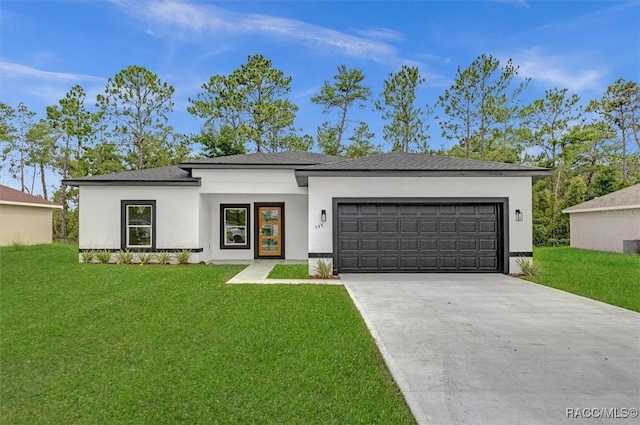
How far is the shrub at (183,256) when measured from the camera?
12.5m

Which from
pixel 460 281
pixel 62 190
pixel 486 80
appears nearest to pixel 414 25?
pixel 486 80

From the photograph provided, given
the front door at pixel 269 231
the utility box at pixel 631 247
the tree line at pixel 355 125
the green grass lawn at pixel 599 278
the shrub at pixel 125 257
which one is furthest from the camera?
the tree line at pixel 355 125

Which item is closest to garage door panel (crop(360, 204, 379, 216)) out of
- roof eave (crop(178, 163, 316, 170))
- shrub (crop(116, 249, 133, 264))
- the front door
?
roof eave (crop(178, 163, 316, 170))

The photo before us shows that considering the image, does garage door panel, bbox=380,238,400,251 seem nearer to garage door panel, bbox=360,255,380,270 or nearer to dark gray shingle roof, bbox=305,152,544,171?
garage door panel, bbox=360,255,380,270

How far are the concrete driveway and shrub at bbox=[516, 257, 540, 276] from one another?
2.70m

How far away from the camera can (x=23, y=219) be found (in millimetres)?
19766

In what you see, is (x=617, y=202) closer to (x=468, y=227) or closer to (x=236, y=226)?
(x=468, y=227)

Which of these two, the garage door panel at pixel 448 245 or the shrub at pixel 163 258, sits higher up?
the garage door panel at pixel 448 245

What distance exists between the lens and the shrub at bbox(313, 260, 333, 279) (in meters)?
10.3

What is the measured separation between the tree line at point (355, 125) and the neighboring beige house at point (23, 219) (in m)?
4.98

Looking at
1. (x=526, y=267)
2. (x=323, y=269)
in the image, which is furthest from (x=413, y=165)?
(x=526, y=267)

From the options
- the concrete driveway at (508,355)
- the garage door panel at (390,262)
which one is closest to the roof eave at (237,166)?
the garage door panel at (390,262)

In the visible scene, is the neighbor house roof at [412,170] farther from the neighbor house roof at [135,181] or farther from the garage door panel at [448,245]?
the neighbor house roof at [135,181]

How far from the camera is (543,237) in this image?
23.5 meters
